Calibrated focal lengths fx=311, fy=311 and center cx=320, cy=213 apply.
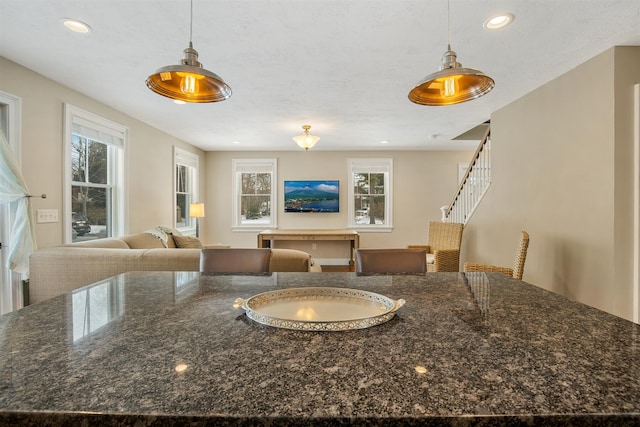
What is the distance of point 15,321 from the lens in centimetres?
88

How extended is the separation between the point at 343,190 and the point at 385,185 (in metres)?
0.87

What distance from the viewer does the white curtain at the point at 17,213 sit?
246 cm

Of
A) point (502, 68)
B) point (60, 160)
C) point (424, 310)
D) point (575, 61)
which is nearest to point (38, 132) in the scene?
point (60, 160)

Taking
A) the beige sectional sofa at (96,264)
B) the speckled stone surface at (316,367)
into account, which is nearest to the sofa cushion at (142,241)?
the beige sectional sofa at (96,264)

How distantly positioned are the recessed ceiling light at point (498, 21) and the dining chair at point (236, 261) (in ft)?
6.64

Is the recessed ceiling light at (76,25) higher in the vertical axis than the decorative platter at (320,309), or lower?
higher

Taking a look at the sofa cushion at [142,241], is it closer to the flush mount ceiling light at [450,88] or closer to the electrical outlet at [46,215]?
the electrical outlet at [46,215]

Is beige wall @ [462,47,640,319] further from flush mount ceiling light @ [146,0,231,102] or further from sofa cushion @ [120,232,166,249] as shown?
sofa cushion @ [120,232,166,249]

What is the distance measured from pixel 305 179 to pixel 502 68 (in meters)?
4.22

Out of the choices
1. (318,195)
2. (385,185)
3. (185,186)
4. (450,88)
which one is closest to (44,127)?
(185,186)

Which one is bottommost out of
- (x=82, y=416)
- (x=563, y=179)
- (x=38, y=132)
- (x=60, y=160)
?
(x=82, y=416)

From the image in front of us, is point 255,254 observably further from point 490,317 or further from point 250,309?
point 490,317

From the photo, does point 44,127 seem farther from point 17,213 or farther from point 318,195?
point 318,195

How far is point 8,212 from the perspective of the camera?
2.59 metres
